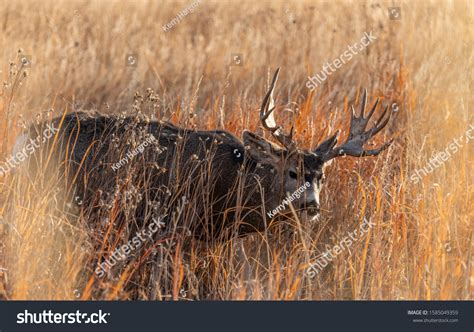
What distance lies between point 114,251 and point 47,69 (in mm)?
5393

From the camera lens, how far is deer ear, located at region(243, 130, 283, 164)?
720cm

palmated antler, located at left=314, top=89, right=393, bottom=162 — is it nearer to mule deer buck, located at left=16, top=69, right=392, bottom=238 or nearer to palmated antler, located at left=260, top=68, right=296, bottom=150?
Result: mule deer buck, located at left=16, top=69, right=392, bottom=238

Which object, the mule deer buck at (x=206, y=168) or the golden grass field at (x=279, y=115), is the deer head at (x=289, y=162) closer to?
the mule deer buck at (x=206, y=168)

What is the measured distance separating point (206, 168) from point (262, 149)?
0.47m

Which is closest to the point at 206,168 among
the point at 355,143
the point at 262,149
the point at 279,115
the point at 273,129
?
the point at 262,149

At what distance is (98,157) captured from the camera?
24.5 ft

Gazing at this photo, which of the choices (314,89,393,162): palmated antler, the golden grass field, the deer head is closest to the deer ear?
the deer head

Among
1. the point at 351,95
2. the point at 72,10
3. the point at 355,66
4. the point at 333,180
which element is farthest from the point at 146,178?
the point at 72,10

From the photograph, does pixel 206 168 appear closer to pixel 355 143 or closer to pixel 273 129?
pixel 273 129

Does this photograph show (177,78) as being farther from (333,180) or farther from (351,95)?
(333,180)

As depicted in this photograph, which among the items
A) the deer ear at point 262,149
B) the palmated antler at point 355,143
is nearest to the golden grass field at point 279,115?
the palmated antler at point 355,143

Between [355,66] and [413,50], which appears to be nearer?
[413,50]

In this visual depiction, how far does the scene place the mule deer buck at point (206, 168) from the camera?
6973mm

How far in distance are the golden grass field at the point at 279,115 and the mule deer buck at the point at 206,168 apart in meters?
0.25
